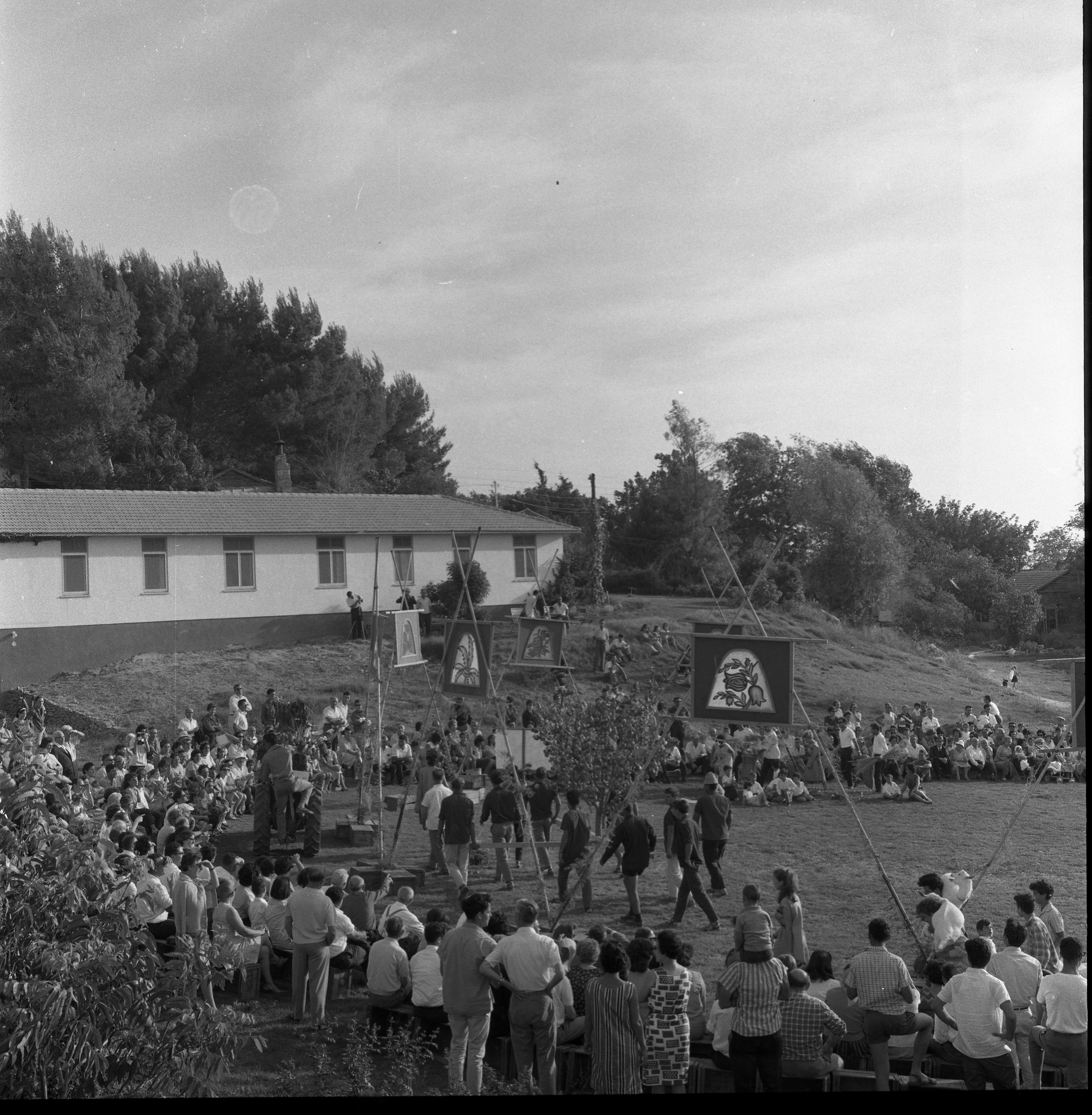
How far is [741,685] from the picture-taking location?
9.16m

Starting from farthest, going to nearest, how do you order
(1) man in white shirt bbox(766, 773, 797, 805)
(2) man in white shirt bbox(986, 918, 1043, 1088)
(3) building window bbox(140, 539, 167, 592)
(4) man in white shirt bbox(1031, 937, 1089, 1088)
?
(3) building window bbox(140, 539, 167, 592), (1) man in white shirt bbox(766, 773, 797, 805), (2) man in white shirt bbox(986, 918, 1043, 1088), (4) man in white shirt bbox(1031, 937, 1089, 1088)

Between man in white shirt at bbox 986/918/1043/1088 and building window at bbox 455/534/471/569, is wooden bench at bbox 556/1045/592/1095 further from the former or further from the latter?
building window at bbox 455/534/471/569

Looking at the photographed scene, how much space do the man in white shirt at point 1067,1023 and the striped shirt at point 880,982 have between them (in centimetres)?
77

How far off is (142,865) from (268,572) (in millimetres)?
23936

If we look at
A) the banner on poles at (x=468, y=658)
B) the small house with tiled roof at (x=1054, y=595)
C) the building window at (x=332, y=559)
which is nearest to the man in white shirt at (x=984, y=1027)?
the banner on poles at (x=468, y=658)

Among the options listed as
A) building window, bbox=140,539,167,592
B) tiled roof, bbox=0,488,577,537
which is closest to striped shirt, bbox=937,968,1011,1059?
tiled roof, bbox=0,488,577,537

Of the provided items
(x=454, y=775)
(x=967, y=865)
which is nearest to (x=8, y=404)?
(x=454, y=775)

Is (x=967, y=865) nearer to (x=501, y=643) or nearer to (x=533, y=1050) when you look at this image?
(x=533, y=1050)

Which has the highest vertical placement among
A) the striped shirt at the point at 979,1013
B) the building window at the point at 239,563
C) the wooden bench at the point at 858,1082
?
the building window at the point at 239,563

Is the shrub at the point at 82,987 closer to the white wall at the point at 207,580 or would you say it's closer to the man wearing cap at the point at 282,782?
the man wearing cap at the point at 282,782

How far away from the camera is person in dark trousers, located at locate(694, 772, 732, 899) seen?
11.3 metres

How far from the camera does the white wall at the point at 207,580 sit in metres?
25.4

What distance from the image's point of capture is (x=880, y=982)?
22.1 ft

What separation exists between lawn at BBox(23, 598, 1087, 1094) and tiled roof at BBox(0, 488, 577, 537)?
3182mm
